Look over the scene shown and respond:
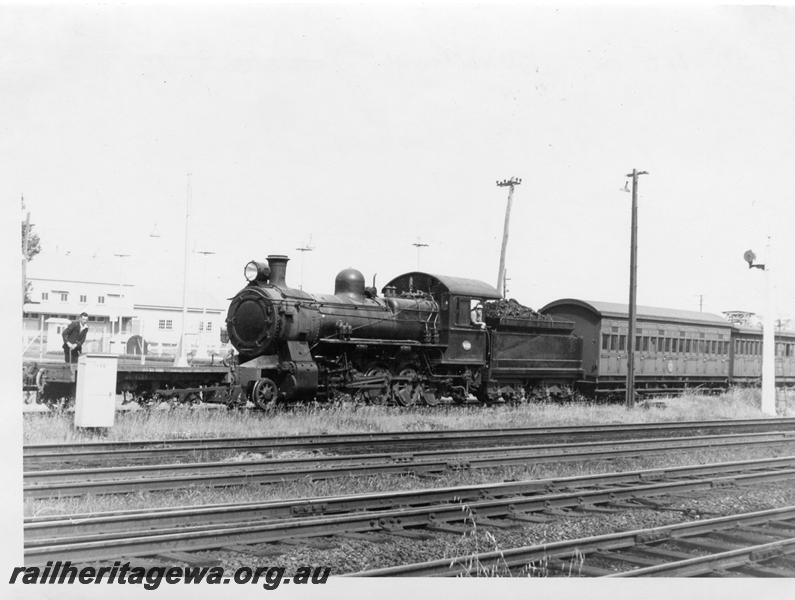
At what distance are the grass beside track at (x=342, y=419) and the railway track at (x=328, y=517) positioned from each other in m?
5.37

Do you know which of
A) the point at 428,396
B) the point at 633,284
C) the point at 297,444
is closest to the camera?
the point at 297,444

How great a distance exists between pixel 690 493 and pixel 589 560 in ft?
12.7

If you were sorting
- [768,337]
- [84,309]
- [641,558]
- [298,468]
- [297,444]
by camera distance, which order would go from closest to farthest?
1. [641,558]
2. [298,468]
3. [297,444]
4. [768,337]
5. [84,309]

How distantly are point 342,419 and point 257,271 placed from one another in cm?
347

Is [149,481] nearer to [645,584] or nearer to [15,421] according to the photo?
[15,421]

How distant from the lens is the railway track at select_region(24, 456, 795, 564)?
19.3ft

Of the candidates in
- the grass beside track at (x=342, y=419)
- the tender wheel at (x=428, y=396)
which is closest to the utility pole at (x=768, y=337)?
the grass beside track at (x=342, y=419)

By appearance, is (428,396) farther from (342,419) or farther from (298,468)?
(298,468)

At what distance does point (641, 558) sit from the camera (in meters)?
6.34

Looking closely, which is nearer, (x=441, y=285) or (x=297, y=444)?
(x=297, y=444)

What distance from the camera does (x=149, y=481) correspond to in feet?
26.5

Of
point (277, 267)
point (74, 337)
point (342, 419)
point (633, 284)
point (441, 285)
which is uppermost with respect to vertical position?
point (633, 284)

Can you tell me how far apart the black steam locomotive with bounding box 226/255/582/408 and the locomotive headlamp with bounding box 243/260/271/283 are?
20 mm

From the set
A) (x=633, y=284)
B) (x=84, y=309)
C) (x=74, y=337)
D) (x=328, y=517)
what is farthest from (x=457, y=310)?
(x=84, y=309)
